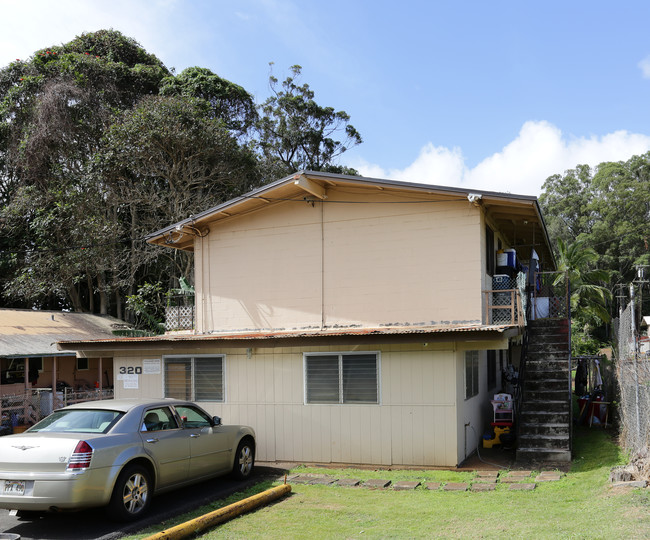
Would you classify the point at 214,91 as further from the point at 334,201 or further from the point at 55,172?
the point at 334,201

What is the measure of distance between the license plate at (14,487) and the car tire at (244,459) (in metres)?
3.59

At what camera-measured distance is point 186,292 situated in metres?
17.1

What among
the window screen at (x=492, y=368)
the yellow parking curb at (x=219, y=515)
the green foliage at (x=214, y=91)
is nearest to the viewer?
the yellow parking curb at (x=219, y=515)

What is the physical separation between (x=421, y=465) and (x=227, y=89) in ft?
86.6

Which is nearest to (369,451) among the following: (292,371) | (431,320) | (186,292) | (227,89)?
(292,371)

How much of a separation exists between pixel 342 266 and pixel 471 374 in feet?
12.5

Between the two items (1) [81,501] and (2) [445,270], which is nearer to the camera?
(1) [81,501]

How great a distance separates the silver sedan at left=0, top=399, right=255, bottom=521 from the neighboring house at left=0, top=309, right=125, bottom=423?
10.1 meters

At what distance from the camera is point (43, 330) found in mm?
20828

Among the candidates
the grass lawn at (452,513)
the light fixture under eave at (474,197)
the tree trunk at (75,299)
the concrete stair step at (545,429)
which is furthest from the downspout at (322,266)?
the tree trunk at (75,299)

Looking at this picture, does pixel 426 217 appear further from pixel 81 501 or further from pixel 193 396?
pixel 81 501

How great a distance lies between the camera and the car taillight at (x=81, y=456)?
7020 mm

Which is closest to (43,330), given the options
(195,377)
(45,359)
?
(45,359)

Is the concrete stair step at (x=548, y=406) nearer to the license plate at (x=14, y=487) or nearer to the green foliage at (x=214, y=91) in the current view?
the license plate at (x=14, y=487)
